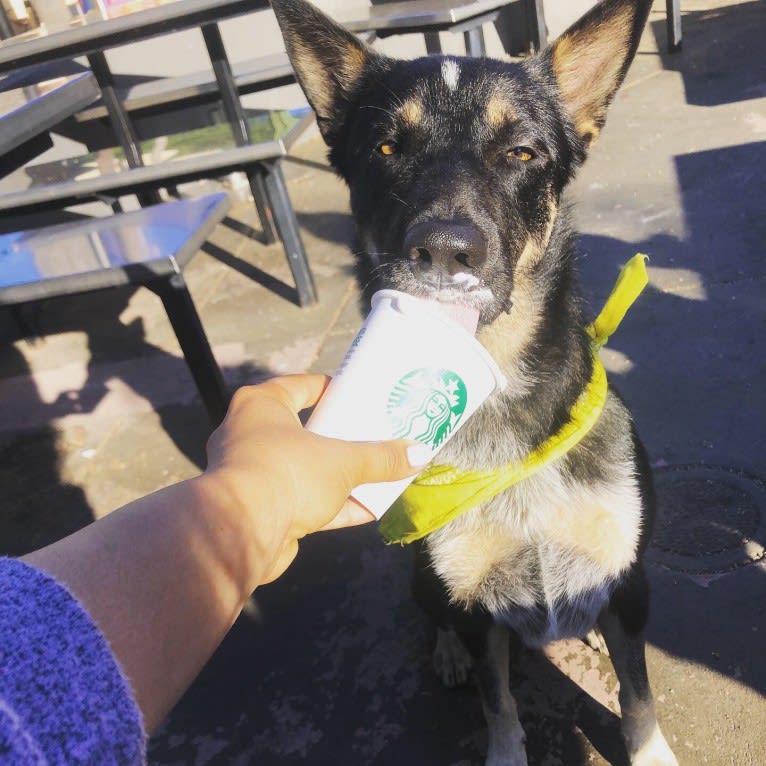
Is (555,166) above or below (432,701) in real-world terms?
above

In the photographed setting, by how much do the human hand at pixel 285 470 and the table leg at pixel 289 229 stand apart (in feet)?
9.94

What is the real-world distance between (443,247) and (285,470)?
0.69 m

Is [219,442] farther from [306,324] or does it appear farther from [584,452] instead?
[306,324]

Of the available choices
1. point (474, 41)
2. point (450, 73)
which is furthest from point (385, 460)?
point (474, 41)

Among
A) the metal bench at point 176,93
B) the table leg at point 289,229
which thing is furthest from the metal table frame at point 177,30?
the metal bench at point 176,93

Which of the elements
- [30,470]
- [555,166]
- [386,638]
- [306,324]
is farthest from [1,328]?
[555,166]

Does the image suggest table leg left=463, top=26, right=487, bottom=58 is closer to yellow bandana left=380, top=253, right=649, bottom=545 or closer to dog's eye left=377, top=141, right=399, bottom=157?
dog's eye left=377, top=141, right=399, bottom=157

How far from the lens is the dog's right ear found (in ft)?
7.45

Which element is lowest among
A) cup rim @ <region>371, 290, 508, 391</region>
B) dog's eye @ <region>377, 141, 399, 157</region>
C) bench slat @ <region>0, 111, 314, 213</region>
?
bench slat @ <region>0, 111, 314, 213</region>

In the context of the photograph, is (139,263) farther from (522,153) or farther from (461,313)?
(461,313)

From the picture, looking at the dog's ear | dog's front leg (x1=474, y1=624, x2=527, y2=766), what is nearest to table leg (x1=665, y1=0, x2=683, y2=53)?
the dog's ear

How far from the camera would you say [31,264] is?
143 inches

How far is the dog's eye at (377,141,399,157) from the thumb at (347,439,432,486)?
113cm

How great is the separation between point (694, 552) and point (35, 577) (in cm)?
228
